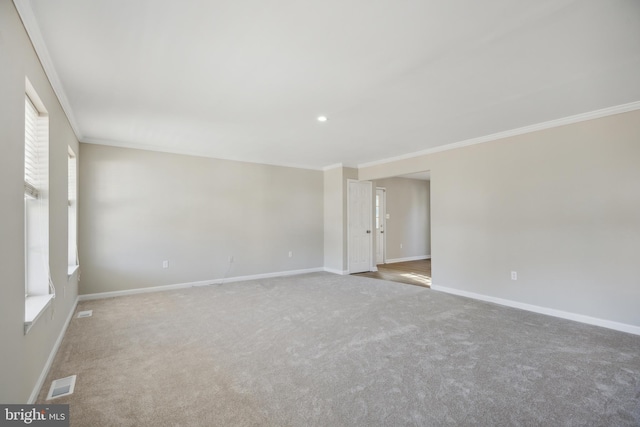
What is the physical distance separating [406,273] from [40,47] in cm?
648

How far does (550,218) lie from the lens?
12.1ft

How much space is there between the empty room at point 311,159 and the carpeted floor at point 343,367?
22 mm

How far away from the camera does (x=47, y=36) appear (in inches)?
78.7

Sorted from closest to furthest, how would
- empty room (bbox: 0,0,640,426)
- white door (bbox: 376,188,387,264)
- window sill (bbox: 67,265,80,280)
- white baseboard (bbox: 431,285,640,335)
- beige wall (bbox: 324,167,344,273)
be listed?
empty room (bbox: 0,0,640,426), white baseboard (bbox: 431,285,640,335), window sill (bbox: 67,265,80,280), beige wall (bbox: 324,167,344,273), white door (bbox: 376,188,387,264)

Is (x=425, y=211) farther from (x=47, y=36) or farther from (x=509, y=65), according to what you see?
(x=47, y=36)

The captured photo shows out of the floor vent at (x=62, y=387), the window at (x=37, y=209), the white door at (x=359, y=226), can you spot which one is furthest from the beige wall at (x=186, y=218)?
the floor vent at (x=62, y=387)

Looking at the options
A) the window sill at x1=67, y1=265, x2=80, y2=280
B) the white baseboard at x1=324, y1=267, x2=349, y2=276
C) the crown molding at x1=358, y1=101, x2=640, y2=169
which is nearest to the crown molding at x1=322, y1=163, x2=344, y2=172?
the crown molding at x1=358, y1=101, x2=640, y2=169

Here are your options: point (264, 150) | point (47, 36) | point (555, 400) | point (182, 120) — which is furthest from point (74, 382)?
point (264, 150)

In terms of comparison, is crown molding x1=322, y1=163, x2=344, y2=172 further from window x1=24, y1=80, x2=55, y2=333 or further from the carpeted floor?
window x1=24, y1=80, x2=55, y2=333

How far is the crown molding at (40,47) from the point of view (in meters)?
1.69

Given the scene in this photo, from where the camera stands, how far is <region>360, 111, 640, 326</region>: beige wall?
318cm

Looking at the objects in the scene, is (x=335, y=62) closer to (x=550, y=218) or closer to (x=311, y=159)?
(x=550, y=218)

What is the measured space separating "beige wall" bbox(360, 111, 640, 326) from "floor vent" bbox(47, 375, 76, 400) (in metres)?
4.74

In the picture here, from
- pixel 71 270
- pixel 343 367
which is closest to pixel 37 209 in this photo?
pixel 71 270
